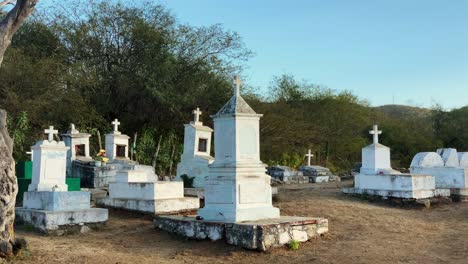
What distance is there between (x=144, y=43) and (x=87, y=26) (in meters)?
2.77

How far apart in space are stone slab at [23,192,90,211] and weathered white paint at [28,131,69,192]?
3.20 ft

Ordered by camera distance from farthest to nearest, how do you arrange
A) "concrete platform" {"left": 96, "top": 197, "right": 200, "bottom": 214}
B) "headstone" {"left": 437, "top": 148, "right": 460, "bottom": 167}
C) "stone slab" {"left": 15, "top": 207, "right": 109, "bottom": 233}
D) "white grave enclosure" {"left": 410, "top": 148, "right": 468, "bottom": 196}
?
"headstone" {"left": 437, "top": 148, "right": 460, "bottom": 167} → "white grave enclosure" {"left": 410, "top": 148, "right": 468, "bottom": 196} → "concrete platform" {"left": 96, "top": 197, "right": 200, "bottom": 214} → "stone slab" {"left": 15, "top": 207, "right": 109, "bottom": 233}

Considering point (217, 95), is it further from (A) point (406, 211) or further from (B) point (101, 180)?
(A) point (406, 211)

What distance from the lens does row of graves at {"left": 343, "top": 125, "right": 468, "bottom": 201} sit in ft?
44.8

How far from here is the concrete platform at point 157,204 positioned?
11.4 m

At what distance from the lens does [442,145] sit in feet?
105

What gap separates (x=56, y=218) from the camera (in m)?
9.59

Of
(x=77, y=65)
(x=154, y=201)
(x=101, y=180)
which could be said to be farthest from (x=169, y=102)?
(x=154, y=201)

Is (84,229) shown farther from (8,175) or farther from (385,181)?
(385,181)

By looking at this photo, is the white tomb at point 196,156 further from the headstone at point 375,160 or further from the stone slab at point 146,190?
the headstone at point 375,160

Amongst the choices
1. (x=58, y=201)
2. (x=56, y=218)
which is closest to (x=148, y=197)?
(x=58, y=201)

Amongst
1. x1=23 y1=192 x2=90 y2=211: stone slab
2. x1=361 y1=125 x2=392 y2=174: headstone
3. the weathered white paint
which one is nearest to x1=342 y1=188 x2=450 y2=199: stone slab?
x1=361 y1=125 x2=392 y2=174: headstone

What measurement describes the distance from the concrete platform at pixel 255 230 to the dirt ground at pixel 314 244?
13cm

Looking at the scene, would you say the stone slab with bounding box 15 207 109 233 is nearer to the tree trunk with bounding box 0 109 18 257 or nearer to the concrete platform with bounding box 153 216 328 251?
the concrete platform with bounding box 153 216 328 251
